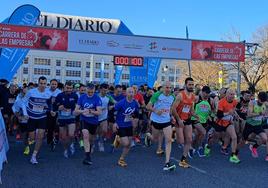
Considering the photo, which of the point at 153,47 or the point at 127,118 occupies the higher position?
the point at 153,47


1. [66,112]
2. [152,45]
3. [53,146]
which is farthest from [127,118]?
[152,45]

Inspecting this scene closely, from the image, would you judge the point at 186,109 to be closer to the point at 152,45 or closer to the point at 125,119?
the point at 125,119

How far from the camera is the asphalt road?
741 centimetres

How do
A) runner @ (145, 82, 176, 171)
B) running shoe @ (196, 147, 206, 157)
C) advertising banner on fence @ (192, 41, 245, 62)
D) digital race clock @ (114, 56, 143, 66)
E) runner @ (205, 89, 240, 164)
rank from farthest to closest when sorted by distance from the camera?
advertising banner on fence @ (192, 41, 245, 62)
digital race clock @ (114, 56, 143, 66)
running shoe @ (196, 147, 206, 157)
runner @ (205, 89, 240, 164)
runner @ (145, 82, 176, 171)

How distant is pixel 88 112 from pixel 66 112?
0.99 meters

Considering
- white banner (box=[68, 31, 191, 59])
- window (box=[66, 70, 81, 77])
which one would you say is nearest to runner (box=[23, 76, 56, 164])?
white banner (box=[68, 31, 191, 59])

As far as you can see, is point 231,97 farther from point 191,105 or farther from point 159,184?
point 159,184

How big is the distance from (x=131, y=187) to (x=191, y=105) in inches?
122

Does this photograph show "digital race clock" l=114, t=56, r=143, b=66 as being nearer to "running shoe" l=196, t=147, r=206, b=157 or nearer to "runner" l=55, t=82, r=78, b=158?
"running shoe" l=196, t=147, r=206, b=157

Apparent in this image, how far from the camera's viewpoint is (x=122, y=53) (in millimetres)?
16516

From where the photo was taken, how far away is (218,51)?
17922 mm

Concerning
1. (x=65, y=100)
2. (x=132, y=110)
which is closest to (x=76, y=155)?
(x=65, y=100)

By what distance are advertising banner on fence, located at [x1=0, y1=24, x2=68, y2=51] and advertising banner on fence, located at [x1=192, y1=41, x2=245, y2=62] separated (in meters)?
5.67

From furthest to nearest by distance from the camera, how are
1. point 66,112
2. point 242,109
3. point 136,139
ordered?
point 136,139
point 242,109
point 66,112
